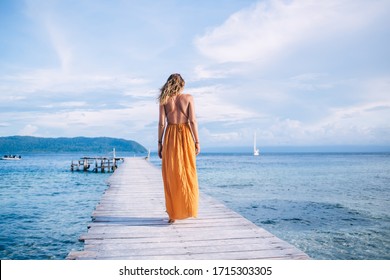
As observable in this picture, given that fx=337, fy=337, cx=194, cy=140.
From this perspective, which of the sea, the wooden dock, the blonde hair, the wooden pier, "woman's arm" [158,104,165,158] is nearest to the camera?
the wooden dock

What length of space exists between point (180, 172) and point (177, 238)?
0.93 metres

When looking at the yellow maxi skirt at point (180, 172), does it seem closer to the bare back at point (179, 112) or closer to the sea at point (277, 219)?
the bare back at point (179, 112)

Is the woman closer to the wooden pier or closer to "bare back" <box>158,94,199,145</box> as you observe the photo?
"bare back" <box>158,94,199,145</box>

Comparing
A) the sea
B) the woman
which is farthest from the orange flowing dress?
the sea

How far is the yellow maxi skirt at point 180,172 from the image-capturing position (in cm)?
462

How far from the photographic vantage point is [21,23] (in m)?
6.31

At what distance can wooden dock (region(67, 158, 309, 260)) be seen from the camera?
11.4 ft

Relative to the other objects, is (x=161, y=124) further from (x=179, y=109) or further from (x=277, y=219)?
(x=277, y=219)

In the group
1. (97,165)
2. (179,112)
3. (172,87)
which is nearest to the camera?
(172,87)

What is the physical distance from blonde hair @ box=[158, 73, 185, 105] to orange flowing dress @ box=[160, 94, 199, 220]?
10 cm

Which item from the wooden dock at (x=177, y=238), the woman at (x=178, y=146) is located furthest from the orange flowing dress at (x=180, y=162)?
the wooden dock at (x=177, y=238)

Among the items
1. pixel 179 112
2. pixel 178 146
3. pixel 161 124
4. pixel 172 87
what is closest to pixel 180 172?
pixel 178 146

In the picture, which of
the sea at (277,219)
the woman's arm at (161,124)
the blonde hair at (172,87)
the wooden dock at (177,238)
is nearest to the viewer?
the wooden dock at (177,238)

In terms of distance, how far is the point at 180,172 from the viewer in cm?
461
